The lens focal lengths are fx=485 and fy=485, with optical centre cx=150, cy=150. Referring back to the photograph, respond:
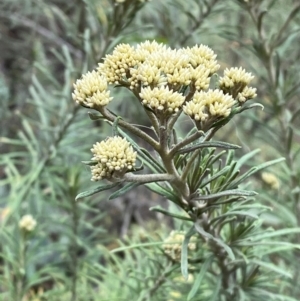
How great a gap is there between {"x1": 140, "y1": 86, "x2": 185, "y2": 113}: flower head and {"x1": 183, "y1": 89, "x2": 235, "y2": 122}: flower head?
0.01 m

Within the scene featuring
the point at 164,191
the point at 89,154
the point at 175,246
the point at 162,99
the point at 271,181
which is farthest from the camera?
the point at 89,154

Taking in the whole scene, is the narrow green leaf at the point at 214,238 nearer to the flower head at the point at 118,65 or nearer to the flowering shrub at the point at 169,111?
the flowering shrub at the point at 169,111

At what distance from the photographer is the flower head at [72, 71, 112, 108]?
18.8 inches

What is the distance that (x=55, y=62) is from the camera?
2033 mm

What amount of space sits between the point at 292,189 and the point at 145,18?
3.31 feet

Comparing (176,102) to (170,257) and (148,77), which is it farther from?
(170,257)

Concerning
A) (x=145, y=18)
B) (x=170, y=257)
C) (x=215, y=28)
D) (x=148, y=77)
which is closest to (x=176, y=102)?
(x=148, y=77)

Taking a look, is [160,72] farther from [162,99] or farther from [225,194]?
[225,194]

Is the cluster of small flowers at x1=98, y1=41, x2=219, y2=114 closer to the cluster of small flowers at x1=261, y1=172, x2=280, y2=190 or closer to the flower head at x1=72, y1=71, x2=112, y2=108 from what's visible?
the flower head at x1=72, y1=71, x2=112, y2=108

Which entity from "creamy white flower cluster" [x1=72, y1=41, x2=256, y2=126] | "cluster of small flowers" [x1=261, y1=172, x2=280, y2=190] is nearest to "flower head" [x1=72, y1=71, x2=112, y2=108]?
"creamy white flower cluster" [x1=72, y1=41, x2=256, y2=126]

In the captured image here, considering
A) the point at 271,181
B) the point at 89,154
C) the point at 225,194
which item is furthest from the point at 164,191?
the point at 89,154

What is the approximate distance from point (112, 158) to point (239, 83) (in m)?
0.15

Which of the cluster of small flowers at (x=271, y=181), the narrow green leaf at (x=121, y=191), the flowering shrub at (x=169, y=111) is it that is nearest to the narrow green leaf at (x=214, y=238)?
the flowering shrub at (x=169, y=111)

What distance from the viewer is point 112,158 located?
18.3 inches
